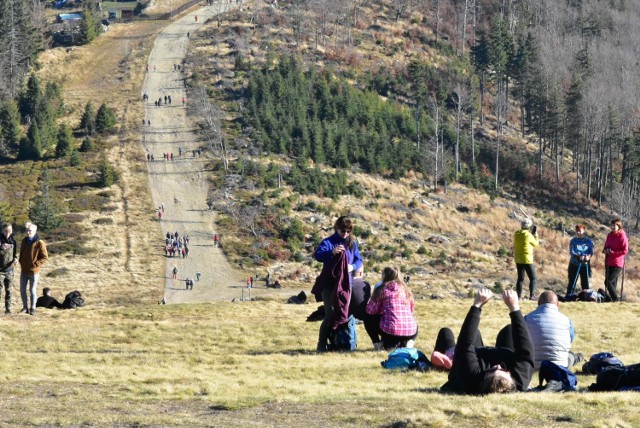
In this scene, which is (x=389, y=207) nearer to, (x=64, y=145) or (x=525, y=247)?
(x=64, y=145)

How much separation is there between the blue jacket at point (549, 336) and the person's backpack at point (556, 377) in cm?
20

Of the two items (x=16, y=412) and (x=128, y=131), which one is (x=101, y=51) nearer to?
(x=128, y=131)

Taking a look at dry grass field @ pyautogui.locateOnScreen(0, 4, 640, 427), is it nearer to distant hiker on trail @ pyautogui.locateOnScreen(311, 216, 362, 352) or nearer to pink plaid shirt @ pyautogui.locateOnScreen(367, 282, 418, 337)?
pink plaid shirt @ pyautogui.locateOnScreen(367, 282, 418, 337)

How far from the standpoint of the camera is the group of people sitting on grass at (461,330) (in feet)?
37.2

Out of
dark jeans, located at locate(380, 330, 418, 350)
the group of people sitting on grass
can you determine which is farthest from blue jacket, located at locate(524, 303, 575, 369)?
dark jeans, located at locate(380, 330, 418, 350)

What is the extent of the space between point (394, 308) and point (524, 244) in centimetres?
887

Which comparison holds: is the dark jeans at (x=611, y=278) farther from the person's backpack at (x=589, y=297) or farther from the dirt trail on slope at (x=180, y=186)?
the dirt trail on slope at (x=180, y=186)

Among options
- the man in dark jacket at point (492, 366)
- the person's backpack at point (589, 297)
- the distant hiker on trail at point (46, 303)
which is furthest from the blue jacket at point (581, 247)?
the man in dark jacket at point (492, 366)

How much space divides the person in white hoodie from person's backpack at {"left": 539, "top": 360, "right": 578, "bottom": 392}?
203 mm

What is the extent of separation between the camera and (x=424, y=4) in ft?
434

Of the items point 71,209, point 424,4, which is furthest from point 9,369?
point 424,4

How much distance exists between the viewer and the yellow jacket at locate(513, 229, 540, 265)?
23453mm

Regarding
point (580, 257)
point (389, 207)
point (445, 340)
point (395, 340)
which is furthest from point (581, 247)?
point (389, 207)

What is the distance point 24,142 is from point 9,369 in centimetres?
6426
